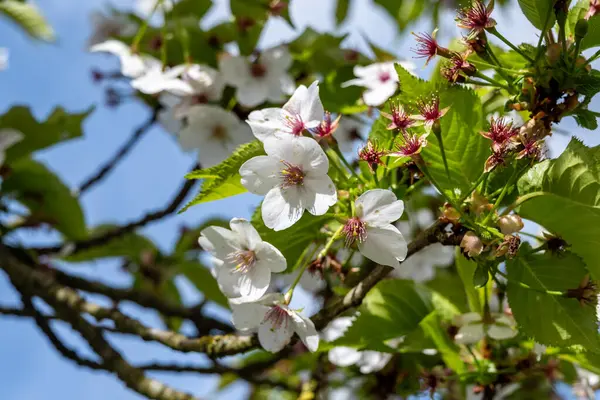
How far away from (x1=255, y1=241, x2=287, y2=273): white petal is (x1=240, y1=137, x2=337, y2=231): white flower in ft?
0.28

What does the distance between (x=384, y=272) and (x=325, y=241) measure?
0.80ft

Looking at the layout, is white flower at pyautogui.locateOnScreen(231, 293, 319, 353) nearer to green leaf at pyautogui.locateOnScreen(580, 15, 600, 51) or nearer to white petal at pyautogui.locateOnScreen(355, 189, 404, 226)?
white petal at pyautogui.locateOnScreen(355, 189, 404, 226)

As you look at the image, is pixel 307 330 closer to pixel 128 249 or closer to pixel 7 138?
pixel 7 138

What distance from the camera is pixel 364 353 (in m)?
2.39

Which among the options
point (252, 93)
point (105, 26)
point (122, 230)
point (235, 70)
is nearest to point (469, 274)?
point (252, 93)

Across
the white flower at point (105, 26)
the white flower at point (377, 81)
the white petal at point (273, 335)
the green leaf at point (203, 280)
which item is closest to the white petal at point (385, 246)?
the white petal at point (273, 335)

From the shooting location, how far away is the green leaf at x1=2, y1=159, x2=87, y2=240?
302cm

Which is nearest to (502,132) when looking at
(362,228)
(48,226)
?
(362,228)

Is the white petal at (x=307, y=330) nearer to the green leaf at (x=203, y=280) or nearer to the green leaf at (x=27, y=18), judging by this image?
the green leaf at (x=203, y=280)

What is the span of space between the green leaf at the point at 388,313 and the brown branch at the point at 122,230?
1.11 meters

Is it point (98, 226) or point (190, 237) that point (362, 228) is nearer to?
point (190, 237)

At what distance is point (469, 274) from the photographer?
183 cm

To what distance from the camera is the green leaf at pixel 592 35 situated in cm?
144

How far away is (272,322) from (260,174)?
15.6 inches
